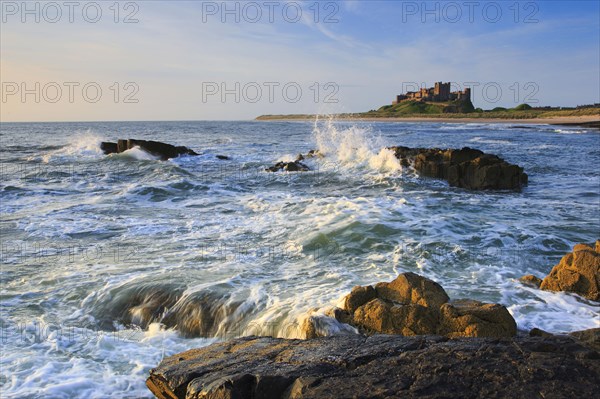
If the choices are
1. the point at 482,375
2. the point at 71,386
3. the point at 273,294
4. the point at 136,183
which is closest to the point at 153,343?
the point at 71,386

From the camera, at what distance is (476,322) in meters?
4.71

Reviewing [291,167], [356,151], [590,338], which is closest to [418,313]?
[590,338]

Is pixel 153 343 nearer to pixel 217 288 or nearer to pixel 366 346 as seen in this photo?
pixel 217 288

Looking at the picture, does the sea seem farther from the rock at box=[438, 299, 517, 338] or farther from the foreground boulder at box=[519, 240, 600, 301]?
the rock at box=[438, 299, 517, 338]

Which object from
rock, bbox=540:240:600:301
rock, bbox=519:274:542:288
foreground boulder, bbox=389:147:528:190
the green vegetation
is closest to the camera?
rock, bbox=540:240:600:301

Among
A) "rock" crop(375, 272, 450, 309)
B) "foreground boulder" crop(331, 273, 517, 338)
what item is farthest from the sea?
"rock" crop(375, 272, 450, 309)

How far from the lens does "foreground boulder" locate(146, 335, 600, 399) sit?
2.92 meters

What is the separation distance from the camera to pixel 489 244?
29.6 ft

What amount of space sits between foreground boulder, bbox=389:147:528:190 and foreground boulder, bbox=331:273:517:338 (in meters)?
11.5

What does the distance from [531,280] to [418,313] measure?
9.18 feet

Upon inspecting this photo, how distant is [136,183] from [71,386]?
13981mm

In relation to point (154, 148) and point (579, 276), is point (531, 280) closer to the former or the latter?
A: point (579, 276)

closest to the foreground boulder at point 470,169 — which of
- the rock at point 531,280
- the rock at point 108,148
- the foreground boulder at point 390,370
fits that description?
the rock at point 531,280

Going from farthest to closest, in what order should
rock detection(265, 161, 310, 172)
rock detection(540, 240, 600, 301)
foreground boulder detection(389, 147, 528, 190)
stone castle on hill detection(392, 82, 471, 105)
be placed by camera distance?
stone castle on hill detection(392, 82, 471, 105) → rock detection(265, 161, 310, 172) → foreground boulder detection(389, 147, 528, 190) → rock detection(540, 240, 600, 301)
